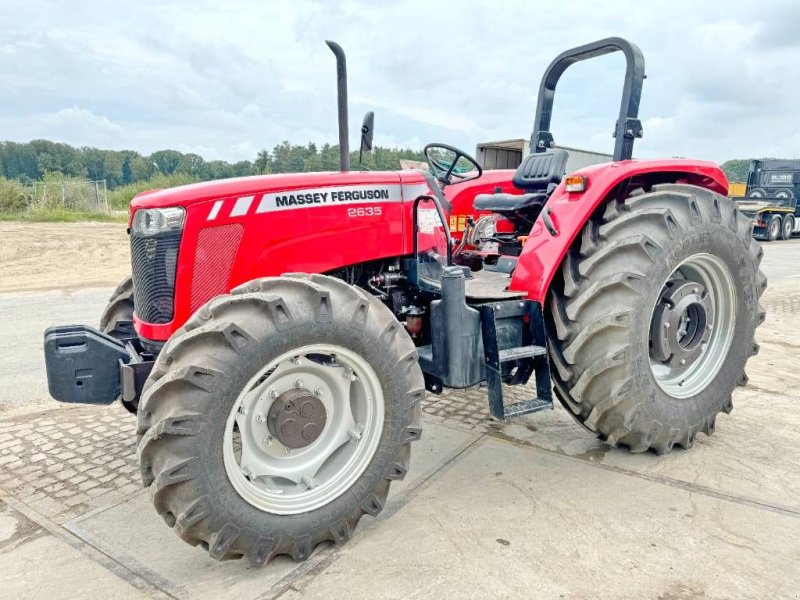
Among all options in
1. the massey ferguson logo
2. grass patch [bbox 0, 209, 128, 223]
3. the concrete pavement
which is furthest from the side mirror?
grass patch [bbox 0, 209, 128, 223]

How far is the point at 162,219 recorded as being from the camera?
2.52 metres

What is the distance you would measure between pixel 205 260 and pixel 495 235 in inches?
89.3

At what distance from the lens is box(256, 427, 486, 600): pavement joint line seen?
7.07 feet

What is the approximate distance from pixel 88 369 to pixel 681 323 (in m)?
2.98

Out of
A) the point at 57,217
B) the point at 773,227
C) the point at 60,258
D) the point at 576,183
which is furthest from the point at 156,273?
the point at 57,217

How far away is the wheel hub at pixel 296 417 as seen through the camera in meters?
2.32

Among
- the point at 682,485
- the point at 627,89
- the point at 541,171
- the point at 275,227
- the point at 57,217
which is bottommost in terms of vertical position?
the point at 682,485

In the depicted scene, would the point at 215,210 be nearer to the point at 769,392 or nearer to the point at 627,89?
the point at 627,89

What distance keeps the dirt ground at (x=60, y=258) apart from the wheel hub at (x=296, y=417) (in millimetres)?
7781

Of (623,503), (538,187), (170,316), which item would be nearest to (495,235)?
(538,187)

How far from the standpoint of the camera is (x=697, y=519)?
2617 millimetres

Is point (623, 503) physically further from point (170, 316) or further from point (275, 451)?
point (170, 316)

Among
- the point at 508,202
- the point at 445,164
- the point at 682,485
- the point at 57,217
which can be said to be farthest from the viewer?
the point at 57,217

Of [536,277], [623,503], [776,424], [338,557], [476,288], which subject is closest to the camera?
[338,557]
